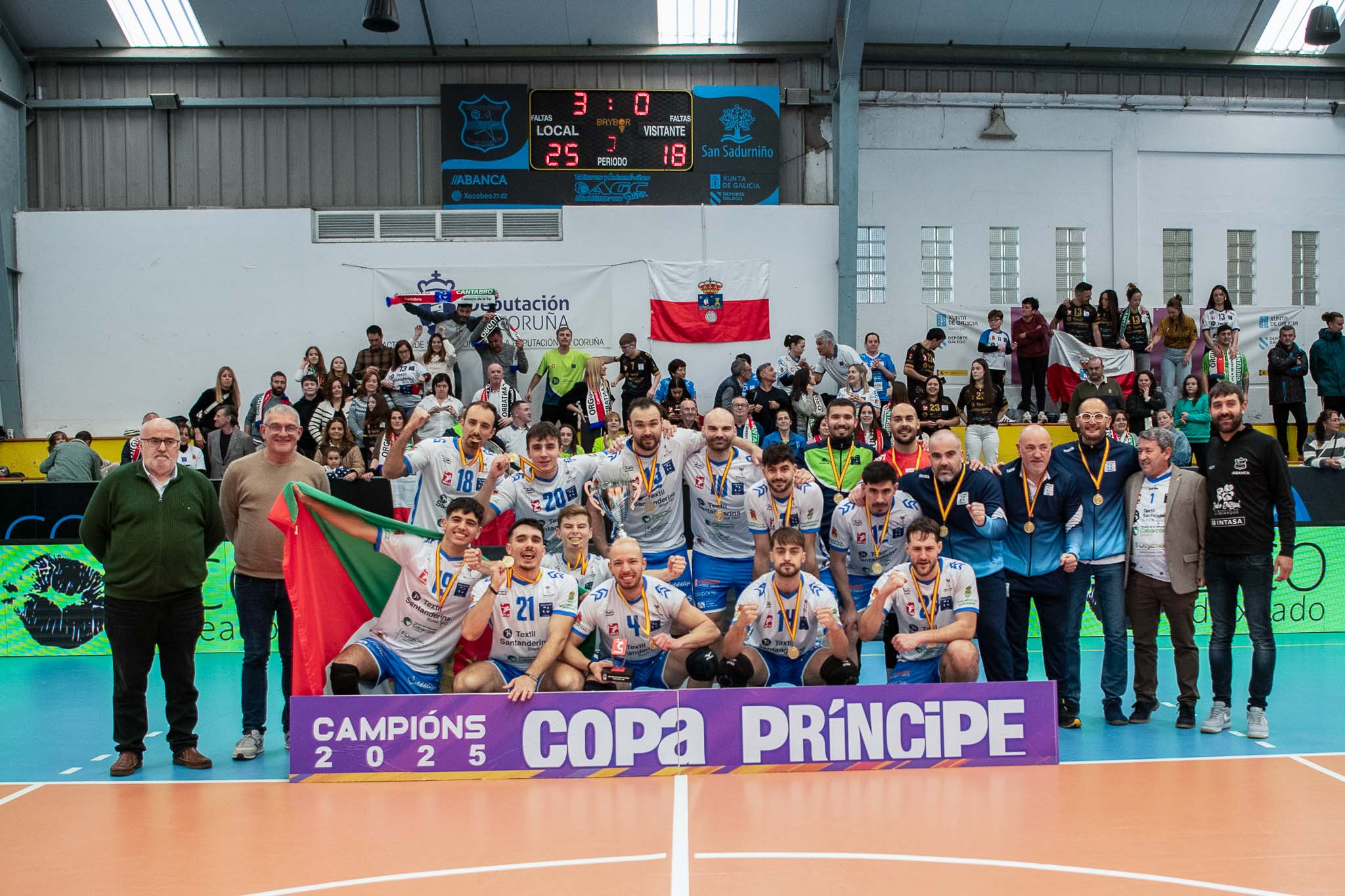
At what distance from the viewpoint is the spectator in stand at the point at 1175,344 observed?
17.2 metres

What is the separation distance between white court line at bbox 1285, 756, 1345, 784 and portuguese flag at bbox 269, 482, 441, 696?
1.72 meters

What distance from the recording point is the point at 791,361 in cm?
1543

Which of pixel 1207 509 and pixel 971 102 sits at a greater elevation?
pixel 971 102

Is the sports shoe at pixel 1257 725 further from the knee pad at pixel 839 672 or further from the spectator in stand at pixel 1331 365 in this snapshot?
the spectator in stand at pixel 1331 365

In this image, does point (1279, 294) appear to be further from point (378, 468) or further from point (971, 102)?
point (378, 468)

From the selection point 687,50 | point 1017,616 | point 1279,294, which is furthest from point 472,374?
point 1279,294

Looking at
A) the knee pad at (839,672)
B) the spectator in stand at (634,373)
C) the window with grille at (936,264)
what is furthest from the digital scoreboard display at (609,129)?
the knee pad at (839,672)

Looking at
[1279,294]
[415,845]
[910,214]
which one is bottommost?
[415,845]

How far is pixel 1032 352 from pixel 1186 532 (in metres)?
10.3

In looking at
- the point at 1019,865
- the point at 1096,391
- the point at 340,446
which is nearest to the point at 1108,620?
the point at 1019,865

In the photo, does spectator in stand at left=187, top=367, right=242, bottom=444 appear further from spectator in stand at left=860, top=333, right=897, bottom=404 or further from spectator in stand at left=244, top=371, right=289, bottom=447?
spectator in stand at left=860, top=333, right=897, bottom=404

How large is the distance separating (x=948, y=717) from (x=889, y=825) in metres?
1.21

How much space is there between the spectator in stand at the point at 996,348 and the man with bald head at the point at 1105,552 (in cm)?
993

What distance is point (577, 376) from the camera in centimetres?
1598
